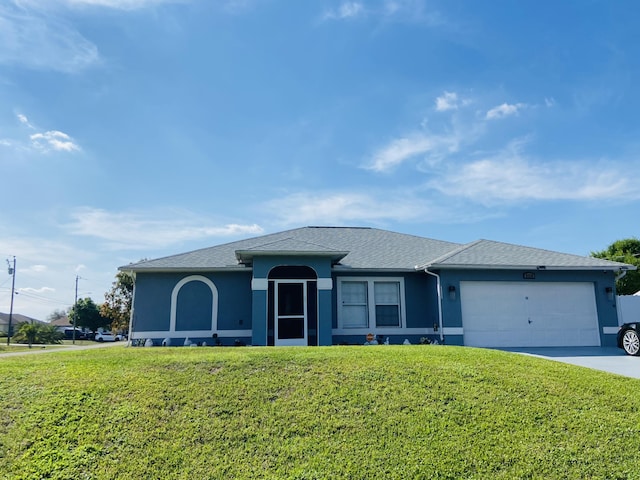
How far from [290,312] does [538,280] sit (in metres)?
9.14

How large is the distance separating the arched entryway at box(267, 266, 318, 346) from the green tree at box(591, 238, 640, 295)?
2979cm

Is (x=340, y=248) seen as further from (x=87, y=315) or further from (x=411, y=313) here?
(x=87, y=315)

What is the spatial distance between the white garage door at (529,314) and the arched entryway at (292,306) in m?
5.52

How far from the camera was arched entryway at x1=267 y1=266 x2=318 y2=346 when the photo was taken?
15.3 m

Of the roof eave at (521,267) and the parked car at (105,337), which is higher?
the roof eave at (521,267)

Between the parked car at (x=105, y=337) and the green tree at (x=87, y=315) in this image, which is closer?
the parked car at (x=105, y=337)

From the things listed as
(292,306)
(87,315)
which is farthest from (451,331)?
(87,315)

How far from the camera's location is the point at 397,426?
602cm

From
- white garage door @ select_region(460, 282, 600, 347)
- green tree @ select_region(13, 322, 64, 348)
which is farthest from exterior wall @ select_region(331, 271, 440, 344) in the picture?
green tree @ select_region(13, 322, 64, 348)

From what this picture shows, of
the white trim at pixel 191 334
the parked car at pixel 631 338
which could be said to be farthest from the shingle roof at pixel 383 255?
the parked car at pixel 631 338

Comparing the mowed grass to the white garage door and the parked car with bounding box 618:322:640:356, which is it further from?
the white garage door

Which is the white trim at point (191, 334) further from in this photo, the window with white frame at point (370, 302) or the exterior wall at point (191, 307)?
the window with white frame at point (370, 302)

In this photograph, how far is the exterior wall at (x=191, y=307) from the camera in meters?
15.5

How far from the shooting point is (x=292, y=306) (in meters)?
15.7
